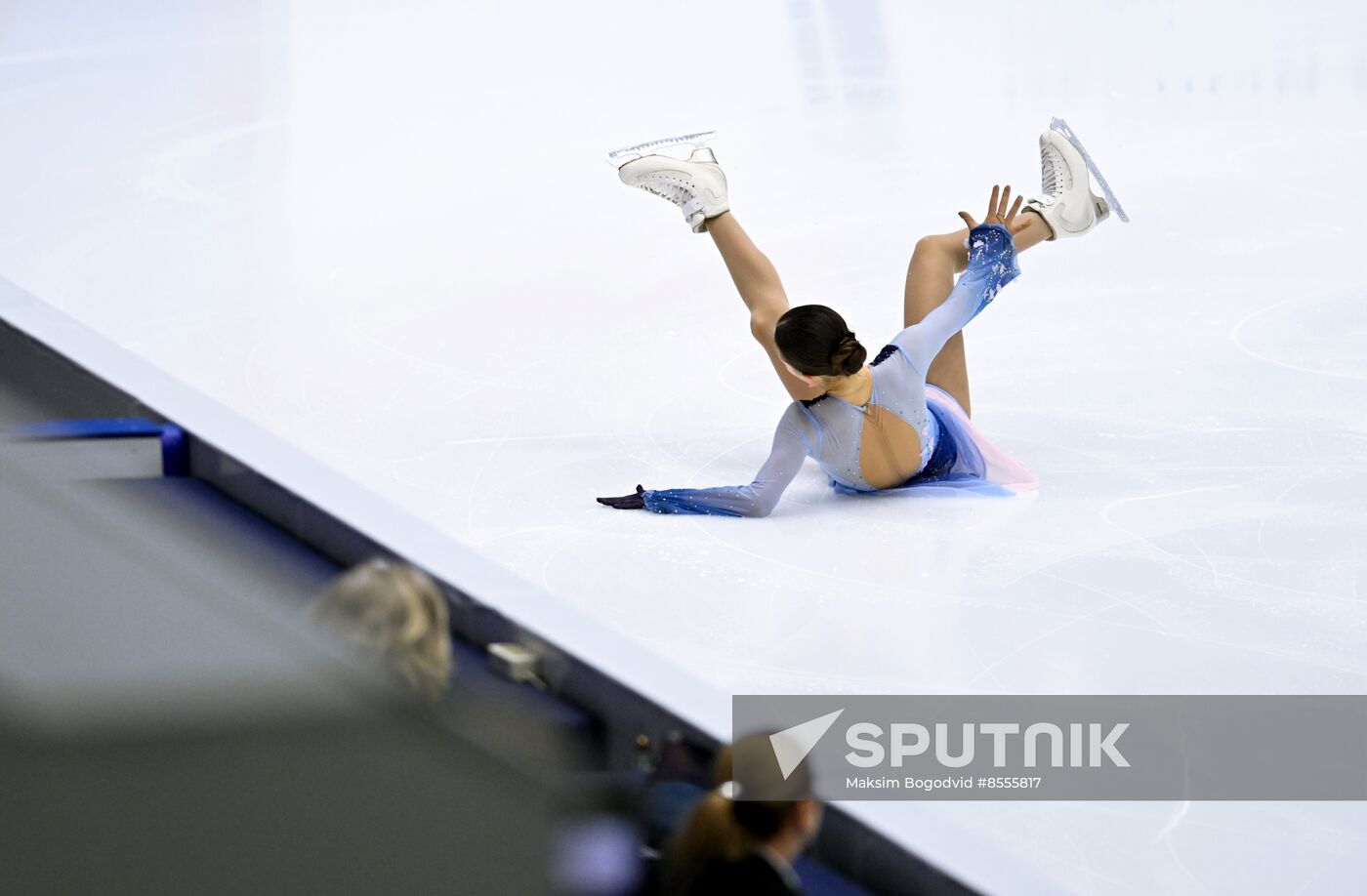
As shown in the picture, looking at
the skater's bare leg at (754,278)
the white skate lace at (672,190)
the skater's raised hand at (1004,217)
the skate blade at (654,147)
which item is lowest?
the skater's bare leg at (754,278)

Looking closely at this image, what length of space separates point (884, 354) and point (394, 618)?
2.22 m

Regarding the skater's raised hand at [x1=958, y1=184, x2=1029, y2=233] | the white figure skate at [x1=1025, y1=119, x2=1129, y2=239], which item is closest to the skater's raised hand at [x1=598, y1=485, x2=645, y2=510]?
the skater's raised hand at [x1=958, y1=184, x2=1029, y2=233]

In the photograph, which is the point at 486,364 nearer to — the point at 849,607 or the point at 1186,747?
the point at 849,607

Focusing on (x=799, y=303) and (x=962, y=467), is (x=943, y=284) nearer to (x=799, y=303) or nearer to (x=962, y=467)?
(x=962, y=467)

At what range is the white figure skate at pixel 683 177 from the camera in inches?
117

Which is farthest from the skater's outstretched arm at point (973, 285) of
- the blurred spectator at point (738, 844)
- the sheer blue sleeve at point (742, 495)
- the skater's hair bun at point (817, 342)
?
the blurred spectator at point (738, 844)

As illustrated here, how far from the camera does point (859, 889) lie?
862mm

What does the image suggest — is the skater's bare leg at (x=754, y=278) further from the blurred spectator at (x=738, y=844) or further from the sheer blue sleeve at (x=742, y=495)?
the blurred spectator at (x=738, y=844)

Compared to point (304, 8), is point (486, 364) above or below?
below

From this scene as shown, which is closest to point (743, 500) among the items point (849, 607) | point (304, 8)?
point (849, 607)

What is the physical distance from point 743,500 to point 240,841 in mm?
2170

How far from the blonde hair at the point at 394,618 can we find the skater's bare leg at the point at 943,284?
2268 mm

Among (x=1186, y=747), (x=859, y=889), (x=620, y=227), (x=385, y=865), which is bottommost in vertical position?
(x=1186, y=747)
